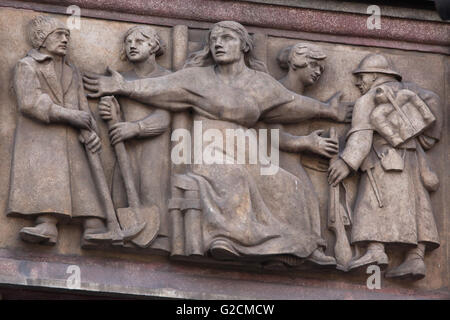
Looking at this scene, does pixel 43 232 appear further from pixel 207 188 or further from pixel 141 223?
pixel 207 188

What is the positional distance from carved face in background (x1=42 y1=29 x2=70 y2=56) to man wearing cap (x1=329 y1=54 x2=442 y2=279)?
2.44 m

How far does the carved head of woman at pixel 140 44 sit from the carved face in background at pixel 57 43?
55cm

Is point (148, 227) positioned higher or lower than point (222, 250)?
higher

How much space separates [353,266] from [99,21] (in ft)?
9.66

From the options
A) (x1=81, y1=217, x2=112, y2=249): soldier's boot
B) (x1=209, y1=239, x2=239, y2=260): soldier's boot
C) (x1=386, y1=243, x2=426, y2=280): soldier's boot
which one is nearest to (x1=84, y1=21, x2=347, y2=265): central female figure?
(x1=209, y1=239, x2=239, y2=260): soldier's boot

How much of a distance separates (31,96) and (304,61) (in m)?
2.37

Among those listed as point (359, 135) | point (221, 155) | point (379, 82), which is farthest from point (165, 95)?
point (379, 82)

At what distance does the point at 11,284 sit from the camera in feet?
43.2

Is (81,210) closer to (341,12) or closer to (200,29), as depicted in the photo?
(200,29)

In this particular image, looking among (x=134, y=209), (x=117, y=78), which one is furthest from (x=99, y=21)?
(x=134, y=209)

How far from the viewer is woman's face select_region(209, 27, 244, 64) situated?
14.0m

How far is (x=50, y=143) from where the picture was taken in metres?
13.5

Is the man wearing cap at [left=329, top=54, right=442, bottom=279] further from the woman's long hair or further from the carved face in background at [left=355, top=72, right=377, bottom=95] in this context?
the woman's long hair

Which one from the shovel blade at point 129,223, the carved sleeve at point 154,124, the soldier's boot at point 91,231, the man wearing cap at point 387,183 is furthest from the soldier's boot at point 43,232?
the man wearing cap at point 387,183
